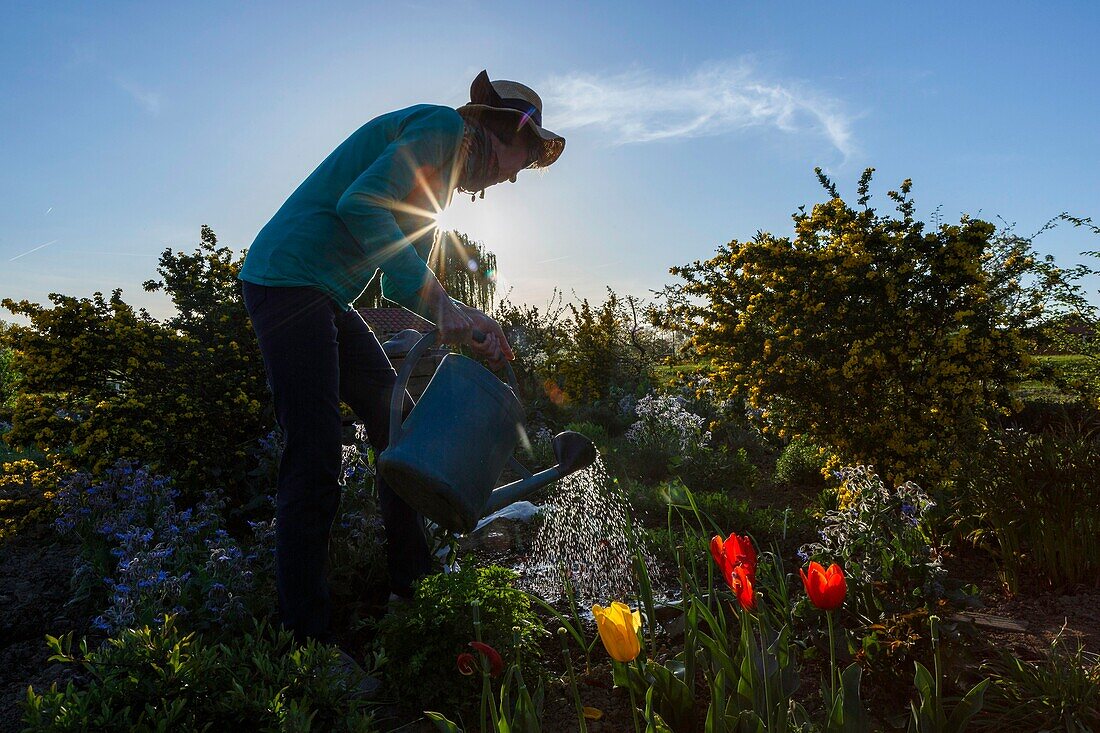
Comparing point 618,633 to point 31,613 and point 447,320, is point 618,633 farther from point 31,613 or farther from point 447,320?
point 31,613

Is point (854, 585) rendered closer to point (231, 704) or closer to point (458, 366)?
point (458, 366)

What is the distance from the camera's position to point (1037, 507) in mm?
2305

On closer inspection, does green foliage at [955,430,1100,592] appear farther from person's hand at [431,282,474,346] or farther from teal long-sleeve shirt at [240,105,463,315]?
teal long-sleeve shirt at [240,105,463,315]

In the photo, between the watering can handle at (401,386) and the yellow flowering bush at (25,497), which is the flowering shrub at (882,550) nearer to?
the watering can handle at (401,386)

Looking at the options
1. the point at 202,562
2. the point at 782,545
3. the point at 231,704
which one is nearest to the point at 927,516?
the point at 782,545

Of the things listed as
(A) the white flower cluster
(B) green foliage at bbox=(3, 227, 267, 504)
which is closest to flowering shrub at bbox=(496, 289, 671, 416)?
(A) the white flower cluster

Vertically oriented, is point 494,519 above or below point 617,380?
below

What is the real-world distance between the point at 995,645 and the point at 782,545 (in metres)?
1.32

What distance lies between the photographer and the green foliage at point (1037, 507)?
220 centimetres

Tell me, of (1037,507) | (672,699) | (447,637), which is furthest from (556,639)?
(1037,507)

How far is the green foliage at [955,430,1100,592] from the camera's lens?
2201mm

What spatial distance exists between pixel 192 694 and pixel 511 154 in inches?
61.4

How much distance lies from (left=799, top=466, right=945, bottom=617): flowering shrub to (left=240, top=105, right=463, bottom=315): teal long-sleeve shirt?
1375 millimetres

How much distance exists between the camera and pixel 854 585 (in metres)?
1.74
